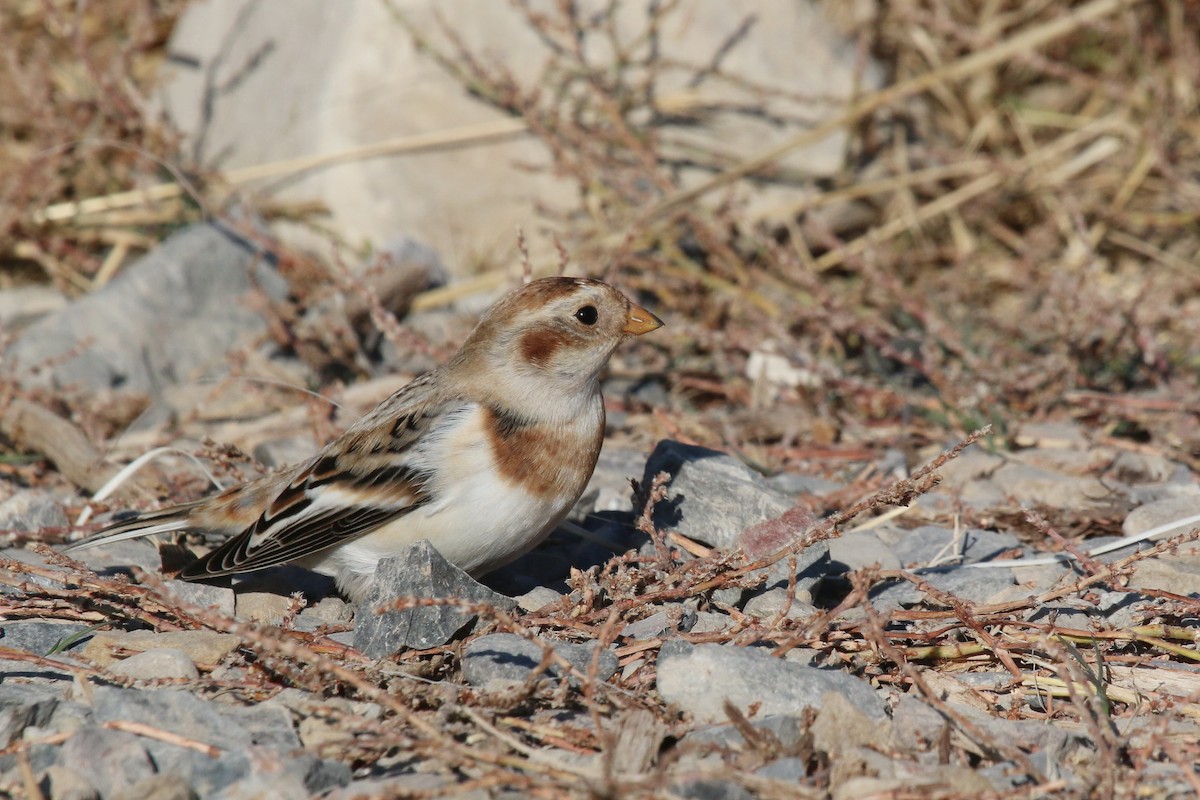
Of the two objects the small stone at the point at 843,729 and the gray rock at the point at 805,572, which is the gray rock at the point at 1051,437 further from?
the small stone at the point at 843,729

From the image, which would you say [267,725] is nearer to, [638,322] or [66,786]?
[66,786]

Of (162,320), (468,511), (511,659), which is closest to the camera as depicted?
(511,659)

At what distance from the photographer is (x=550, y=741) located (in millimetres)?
2643

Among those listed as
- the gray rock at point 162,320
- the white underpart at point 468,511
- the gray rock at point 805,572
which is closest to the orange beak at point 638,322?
the white underpart at point 468,511

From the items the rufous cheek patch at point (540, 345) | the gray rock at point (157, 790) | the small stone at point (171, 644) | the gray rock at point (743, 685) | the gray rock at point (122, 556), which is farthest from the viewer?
the gray rock at point (122, 556)

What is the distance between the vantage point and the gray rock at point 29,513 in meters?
3.80

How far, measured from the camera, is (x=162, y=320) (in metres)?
5.65

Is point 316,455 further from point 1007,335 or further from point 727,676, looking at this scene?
point 1007,335

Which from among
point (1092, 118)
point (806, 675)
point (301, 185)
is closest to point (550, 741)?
point (806, 675)

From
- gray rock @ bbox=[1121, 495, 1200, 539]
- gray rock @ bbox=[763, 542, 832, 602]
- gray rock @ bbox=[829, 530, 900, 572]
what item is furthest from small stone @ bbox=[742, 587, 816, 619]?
gray rock @ bbox=[1121, 495, 1200, 539]

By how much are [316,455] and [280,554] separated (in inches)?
16.5

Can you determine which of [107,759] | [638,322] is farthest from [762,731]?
[638,322]

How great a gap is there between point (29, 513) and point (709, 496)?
80.6 inches

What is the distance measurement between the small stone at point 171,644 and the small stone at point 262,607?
1.02 feet
